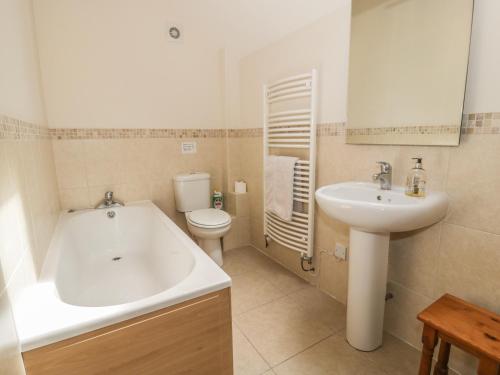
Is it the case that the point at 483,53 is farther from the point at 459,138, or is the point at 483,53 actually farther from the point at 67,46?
Answer: the point at 67,46

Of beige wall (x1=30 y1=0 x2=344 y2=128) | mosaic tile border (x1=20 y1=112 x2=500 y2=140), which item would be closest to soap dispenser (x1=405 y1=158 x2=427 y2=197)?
mosaic tile border (x1=20 y1=112 x2=500 y2=140)

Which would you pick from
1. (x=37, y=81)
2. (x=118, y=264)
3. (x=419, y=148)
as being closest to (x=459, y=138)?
(x=419, y=148)

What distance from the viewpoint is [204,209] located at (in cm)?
249

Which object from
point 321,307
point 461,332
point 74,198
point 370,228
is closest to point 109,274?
point 74,198

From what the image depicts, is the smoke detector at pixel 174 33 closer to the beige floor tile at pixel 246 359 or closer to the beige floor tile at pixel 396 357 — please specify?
the beige floor tile at pixel 246 359

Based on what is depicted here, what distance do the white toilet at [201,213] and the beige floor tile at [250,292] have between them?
32cm

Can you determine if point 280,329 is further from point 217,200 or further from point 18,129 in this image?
point 18,129

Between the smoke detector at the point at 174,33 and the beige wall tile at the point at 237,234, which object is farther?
the beige wall tile at the point at 237,234

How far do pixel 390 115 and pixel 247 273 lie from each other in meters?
1.63

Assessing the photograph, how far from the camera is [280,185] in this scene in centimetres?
209

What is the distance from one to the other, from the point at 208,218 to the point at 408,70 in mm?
1688

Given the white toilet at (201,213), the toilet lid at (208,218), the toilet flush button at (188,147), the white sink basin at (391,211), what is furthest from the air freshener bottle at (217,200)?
the white sink basin at (391,211)

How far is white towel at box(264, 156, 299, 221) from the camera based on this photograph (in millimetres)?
2004

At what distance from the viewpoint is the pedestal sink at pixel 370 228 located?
1.11 meters
